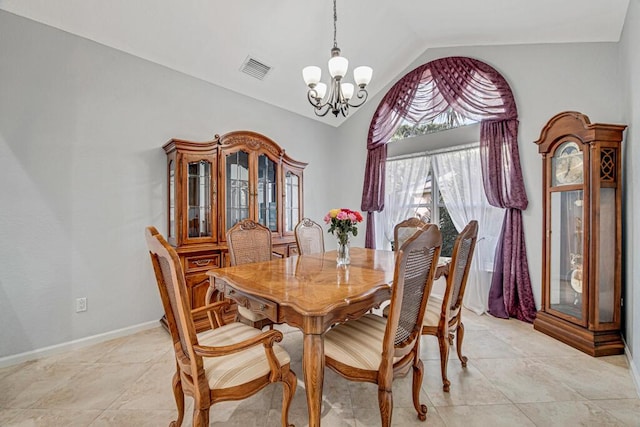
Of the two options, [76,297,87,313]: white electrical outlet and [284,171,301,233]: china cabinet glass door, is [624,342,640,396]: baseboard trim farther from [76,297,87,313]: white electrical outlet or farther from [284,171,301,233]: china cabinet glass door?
[76,297,87,313]: white electrical outlet

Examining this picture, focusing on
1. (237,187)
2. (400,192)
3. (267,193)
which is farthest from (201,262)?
(400,192)

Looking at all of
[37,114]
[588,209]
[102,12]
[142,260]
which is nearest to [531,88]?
[588,209]

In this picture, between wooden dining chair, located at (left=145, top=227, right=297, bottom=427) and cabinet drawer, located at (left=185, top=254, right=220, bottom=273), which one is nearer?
wooden dining chair, located at (left=145, top=227, right=297, bottom=427)

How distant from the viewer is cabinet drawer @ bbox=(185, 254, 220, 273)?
279 centimetres

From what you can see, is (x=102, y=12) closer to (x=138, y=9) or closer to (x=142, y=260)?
(x=138, y=9)

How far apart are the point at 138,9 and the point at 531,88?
152 inches

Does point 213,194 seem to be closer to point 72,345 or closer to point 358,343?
point 72,345

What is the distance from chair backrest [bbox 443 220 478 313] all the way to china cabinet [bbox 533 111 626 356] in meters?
1.31

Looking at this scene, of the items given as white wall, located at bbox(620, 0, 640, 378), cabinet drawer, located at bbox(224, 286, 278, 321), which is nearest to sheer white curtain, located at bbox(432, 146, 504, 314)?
white wall, located at bbox(620, 0, 640, 378)

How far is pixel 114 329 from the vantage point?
273 cm

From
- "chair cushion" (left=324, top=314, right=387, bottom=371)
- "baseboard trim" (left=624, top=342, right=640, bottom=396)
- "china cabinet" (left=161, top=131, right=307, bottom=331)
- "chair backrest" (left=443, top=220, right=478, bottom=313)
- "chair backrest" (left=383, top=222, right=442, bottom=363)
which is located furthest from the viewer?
"china cabinet" (left=161, top=131, right=307, bottom=331)

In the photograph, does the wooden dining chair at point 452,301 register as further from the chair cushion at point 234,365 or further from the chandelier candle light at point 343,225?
the chair cushion at point 234,365

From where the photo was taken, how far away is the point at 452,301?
1.94 meters

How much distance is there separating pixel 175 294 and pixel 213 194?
6.42 feet
